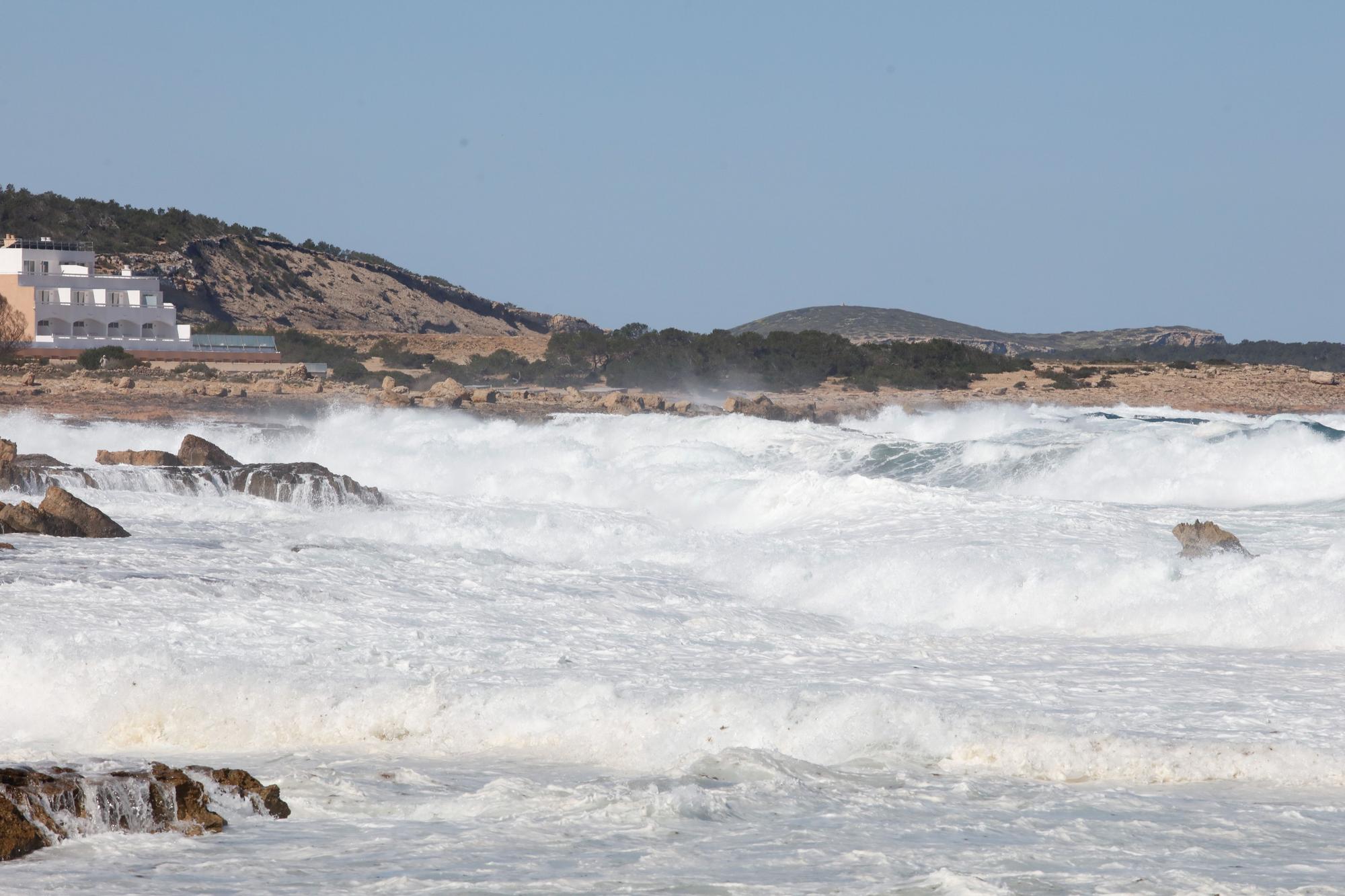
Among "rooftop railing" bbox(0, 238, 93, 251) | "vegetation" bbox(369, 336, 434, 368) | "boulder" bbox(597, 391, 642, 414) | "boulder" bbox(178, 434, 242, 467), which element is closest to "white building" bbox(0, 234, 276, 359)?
"rooftop railing" bbox(0, 238, 93, 251)

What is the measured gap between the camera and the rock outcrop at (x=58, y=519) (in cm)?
1566

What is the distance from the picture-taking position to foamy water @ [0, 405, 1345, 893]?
7.59 m

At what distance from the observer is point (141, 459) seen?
21.8 m

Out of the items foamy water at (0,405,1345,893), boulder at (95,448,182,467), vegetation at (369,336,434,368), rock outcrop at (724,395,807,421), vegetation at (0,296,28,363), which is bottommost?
foamy water at (0,405,1345,893)

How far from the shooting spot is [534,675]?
11422 mm

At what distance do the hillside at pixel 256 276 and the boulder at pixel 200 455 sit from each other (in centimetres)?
5790

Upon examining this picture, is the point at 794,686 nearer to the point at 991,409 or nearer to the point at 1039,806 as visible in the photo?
the point at 1039,806

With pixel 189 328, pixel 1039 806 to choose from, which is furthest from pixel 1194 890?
pixel 189 328

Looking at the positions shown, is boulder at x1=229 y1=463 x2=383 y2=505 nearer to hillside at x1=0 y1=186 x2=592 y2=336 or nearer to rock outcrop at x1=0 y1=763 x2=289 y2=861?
rock outcrop at x1=0 y1=763 x2=289 y2=861

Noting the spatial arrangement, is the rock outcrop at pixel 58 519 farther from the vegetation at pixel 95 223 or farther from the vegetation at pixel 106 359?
the vegetation at pixel 95 223

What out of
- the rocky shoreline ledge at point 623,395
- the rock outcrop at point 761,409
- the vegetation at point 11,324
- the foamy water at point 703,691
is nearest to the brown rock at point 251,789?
the foamy water at point 703,691

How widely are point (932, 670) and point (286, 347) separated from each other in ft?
169

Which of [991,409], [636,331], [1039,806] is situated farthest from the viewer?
[636,331]

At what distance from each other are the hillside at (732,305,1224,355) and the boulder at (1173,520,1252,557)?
91.4m
